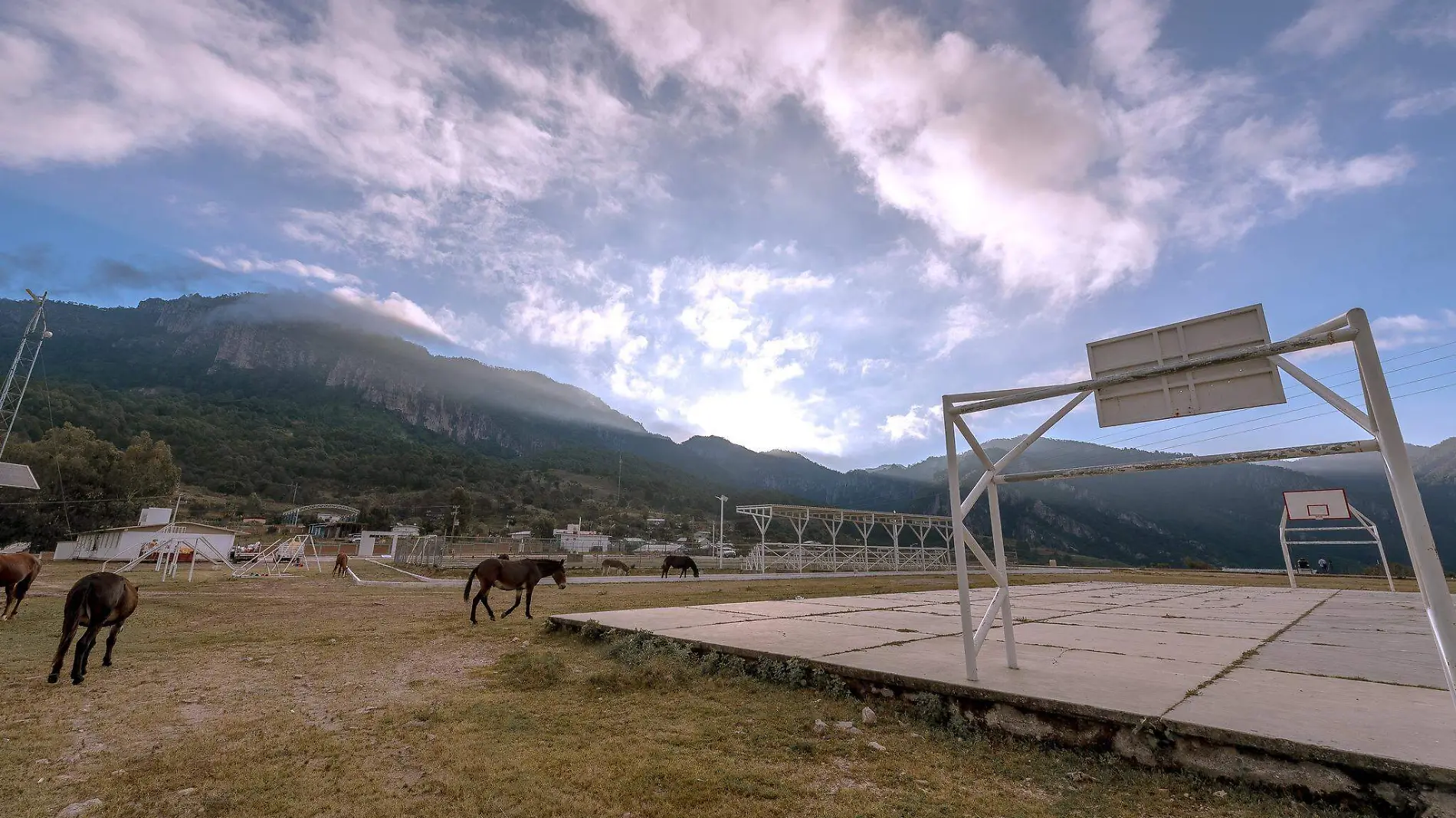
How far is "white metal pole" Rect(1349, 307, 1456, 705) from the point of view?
3322mm

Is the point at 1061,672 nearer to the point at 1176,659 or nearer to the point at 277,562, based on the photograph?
the point at 1176,659

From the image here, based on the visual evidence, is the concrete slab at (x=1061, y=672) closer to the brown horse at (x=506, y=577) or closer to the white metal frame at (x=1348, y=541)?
the brown horse at (x=506, y=577)

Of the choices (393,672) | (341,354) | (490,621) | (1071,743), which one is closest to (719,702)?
(1071,743)

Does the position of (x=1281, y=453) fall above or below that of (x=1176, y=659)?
above

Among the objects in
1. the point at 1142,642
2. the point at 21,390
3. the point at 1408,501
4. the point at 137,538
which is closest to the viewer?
the point at 1408,501

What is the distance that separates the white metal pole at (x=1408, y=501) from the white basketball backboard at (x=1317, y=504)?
27513 millimetres

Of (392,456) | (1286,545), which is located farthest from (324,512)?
(1286,545)

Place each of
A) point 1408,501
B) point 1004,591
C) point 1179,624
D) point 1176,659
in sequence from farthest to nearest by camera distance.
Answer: point 1179,624
point 1176,659
point 1004,591
point 1408,501

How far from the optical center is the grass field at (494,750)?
327 centimetres

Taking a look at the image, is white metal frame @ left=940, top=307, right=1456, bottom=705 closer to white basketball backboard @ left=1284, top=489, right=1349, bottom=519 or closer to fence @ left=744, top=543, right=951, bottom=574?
white basketball backboard @ left=1284, top=489, right=1349, bottom=519

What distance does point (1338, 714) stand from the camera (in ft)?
12.9

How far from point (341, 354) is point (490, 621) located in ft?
734

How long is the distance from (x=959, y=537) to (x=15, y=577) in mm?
15562

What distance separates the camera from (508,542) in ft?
155
